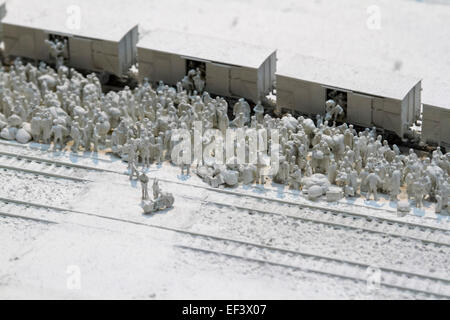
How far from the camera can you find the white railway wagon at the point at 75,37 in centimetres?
3556

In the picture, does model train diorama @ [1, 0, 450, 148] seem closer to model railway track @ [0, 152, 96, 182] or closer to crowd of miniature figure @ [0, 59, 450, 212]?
crowd of miniature figure @ [0, 59, 450, 212]

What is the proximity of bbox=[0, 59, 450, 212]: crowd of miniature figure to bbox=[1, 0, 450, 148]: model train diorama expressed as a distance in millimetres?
580

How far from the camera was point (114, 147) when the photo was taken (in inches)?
1265

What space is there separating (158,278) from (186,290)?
0.84 m

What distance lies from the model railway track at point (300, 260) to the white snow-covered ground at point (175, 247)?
5 centimetres

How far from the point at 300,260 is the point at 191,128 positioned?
6.60 metres

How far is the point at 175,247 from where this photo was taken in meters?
27.9

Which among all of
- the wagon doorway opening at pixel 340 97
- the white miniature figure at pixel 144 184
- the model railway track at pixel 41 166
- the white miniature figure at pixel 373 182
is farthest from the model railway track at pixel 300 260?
the wagon doorway opening at pixel 340 97

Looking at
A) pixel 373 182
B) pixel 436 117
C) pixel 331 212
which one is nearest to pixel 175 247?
pixel 331 212

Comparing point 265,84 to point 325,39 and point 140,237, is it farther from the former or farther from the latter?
point 140,237

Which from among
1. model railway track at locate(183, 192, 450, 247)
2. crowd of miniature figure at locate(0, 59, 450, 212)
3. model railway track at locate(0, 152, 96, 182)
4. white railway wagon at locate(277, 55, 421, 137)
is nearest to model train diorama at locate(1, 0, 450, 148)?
white railway wagon at locate(277, 55, 421, 137)

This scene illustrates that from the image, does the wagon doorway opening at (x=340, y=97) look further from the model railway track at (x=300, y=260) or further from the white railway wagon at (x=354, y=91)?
the model railway track at (x=300, y=260)

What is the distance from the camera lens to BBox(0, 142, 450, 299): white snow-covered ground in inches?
1035

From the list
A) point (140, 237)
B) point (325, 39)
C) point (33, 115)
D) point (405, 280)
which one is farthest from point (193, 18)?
point (405, 280)
